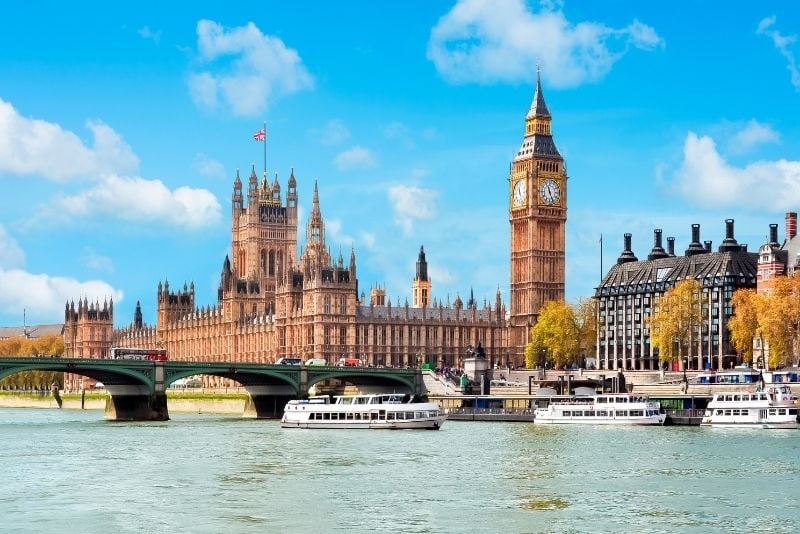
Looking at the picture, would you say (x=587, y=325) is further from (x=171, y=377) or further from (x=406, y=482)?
(x=406, y=482)

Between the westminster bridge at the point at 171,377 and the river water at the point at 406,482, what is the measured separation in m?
15.8

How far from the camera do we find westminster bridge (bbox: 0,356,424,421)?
100m

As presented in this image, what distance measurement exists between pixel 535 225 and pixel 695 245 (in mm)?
19906

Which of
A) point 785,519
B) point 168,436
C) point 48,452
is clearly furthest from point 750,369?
point 785,519

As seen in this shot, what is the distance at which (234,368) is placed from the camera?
10638 cm

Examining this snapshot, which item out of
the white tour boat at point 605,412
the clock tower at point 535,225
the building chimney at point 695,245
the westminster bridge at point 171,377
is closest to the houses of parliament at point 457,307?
the clock tower at point 535,225

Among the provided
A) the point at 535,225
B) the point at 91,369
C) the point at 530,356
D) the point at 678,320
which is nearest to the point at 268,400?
the point at 91,369

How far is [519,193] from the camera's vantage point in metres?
159

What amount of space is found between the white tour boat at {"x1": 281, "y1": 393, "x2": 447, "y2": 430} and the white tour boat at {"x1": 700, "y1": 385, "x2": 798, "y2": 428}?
1638cm

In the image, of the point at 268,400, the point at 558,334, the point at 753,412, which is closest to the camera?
the point at 753,412

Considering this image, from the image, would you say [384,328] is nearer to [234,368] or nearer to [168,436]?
[234,368]

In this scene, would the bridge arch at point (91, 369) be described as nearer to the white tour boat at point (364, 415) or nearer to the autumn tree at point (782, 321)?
the white tour boat at point (364, 415)

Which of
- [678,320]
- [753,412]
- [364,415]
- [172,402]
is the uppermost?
[678,320]

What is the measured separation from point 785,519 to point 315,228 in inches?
5863
